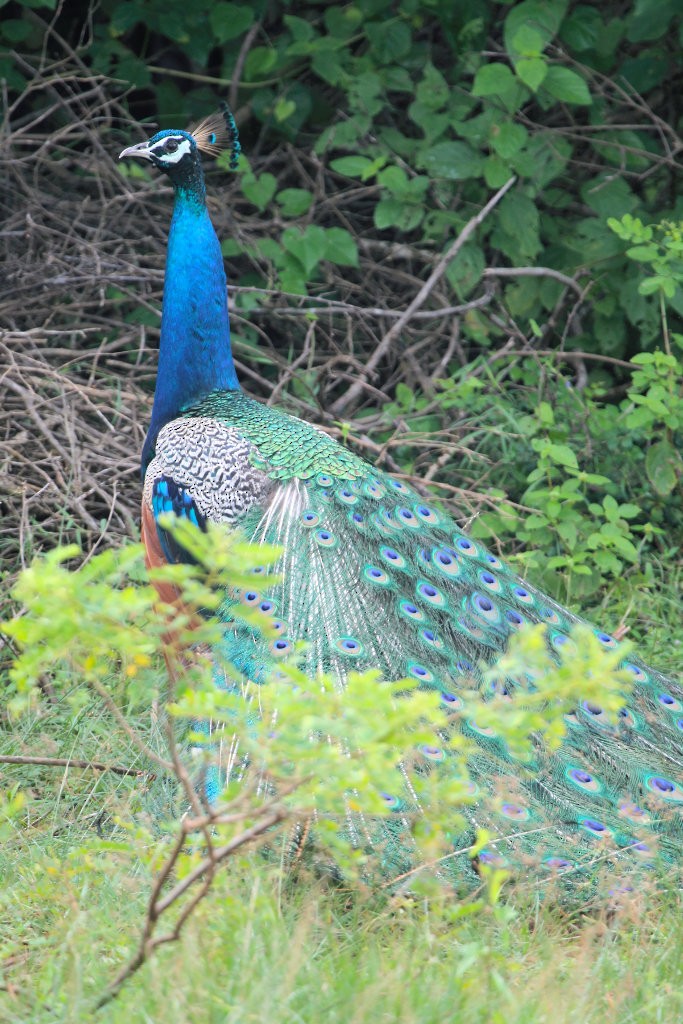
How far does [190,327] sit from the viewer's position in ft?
10.4

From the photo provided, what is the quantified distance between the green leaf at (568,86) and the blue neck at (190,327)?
1467 mm

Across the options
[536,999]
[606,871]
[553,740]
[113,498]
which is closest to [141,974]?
[536,999]

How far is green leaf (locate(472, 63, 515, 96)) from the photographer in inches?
158

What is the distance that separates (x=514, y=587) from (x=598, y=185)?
212cm

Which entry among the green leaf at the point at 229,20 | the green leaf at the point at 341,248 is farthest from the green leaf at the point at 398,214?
the green leaf at the point at 229,20

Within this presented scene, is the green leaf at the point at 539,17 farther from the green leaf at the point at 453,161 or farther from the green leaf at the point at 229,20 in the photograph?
the green leaf at the point at 229,20

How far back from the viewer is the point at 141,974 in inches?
→ 67.0

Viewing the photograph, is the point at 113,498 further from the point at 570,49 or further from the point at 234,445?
the point at 570,49

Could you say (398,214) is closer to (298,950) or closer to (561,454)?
(561,454)

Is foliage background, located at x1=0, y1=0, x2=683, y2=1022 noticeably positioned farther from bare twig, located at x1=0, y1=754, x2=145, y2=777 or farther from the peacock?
the peacock

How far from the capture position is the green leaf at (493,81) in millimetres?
4012

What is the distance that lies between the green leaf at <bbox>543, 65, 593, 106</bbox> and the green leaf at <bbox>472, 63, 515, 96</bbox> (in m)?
0.14

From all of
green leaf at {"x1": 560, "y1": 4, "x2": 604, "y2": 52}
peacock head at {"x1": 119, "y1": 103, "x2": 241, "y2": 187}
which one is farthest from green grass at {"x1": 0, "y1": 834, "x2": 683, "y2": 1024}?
green leaf at {"x1": 560, "y1": 4, "x2": 604, "y2": 52}

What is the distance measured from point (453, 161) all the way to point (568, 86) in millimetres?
437
